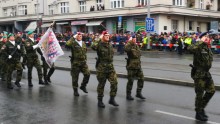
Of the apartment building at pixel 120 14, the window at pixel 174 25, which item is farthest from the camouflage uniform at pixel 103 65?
the window at pixel 174 25

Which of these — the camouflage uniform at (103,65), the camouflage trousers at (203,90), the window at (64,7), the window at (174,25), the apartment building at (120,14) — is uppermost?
the window at (64,7)

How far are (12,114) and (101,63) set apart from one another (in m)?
2.47

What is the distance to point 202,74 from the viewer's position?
7430mm

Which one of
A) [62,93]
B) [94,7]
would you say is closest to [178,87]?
[62,93]

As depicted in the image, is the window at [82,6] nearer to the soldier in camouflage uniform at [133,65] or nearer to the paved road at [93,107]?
the paved road at [93,107]

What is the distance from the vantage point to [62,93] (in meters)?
10.8

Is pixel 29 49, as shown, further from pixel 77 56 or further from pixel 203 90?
pixel 203 90

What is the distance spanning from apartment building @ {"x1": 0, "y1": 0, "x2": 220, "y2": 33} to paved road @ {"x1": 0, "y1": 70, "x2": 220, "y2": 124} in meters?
22.1

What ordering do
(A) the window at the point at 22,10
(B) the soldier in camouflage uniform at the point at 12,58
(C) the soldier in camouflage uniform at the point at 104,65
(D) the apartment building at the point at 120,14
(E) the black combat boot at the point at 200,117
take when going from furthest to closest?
(A) the window at the point at 22,10 → (D) the apartment building at the point at 120,14 → (B) the soldier in camouflage uniform at the point at 12,58 → (C) the soldier in camouflage uniform at the point at 104,65 → (E) the black combat boot at the point at 200,117

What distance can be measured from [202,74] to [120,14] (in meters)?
32.7

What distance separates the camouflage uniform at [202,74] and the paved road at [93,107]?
468 millimetres

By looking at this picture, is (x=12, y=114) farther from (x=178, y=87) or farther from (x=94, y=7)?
(x=94, y=7)

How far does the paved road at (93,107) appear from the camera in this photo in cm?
745

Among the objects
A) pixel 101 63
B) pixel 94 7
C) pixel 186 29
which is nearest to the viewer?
pixel 101 63
